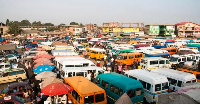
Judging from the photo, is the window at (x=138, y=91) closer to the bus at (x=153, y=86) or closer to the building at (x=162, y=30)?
the bus at (x=153, y=86)

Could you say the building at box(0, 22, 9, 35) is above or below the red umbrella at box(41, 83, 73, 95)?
above

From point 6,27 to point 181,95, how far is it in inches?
3274

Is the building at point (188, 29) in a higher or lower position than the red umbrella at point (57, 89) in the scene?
higher

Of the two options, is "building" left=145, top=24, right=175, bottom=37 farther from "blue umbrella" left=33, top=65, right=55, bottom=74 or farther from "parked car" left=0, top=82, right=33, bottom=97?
"parked car" left=0, top=82, right=33, bottom=97

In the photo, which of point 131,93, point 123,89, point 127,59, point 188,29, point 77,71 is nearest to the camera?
point 123,89

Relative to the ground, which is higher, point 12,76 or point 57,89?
point 57,89

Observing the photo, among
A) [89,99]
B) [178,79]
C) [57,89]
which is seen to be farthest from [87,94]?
[178,79]

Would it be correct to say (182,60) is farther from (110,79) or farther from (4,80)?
(4,80)

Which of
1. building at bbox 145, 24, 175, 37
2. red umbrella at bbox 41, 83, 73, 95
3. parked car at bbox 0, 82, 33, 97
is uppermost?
building at bbox 145, 24, 175, 37

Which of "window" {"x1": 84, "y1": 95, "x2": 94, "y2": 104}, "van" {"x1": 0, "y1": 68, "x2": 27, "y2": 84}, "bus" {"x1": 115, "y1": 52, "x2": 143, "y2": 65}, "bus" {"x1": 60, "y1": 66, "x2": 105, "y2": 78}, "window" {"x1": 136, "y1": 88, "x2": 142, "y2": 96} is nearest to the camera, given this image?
"window" {"x1": 84, "y1": 95, "x2": 94, "y2": 104}

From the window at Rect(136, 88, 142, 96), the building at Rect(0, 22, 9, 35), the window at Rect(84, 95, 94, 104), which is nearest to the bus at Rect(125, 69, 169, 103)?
the window at Rect(136, 88, 142, 96)

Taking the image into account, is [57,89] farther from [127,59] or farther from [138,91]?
[127,59]

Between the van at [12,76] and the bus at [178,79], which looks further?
the van at [12,76]

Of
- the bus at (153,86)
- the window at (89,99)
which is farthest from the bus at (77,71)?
the window at (89,99)
